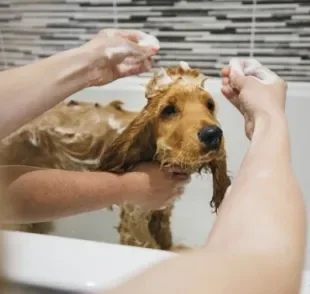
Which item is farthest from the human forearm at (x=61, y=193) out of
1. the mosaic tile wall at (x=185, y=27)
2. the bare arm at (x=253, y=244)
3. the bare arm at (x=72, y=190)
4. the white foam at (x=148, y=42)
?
the mosaic tile wall at (x=185, y=27)

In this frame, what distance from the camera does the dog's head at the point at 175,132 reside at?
0.86 meters

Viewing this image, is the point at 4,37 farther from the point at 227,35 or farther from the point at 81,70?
the point at 81,70

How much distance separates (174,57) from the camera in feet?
4.87

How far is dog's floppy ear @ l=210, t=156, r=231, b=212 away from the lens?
0.94 meters

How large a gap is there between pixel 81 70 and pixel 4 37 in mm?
797

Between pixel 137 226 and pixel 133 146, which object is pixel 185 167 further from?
pixel 137 226

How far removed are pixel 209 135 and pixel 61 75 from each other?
0.91 feet

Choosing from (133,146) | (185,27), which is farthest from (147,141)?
(185,27)

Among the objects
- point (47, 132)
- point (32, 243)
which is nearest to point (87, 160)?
point (47, 132)

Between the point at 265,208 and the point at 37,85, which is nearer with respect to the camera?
the point at 265,208

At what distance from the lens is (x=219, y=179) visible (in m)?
0.95

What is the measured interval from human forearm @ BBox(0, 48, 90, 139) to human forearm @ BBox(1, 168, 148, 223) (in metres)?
0.10

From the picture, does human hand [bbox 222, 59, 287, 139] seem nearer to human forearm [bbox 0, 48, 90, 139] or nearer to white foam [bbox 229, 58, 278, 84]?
white foam [bbox 229, 58, 278, 84]

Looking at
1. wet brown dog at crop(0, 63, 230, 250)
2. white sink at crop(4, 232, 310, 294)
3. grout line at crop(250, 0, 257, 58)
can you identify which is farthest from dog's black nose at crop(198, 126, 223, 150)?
grout line at crop(250, 0, 257, 58)
